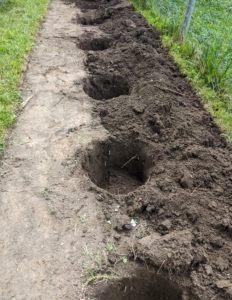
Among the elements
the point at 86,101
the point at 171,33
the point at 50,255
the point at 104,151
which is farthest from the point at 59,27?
the point at 50,255

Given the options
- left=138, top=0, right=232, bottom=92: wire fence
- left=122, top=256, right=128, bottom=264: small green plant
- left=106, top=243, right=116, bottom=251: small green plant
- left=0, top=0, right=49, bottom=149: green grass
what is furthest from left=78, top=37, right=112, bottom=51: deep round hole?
left=122, top=256, right=128, bottom=264: small green plant

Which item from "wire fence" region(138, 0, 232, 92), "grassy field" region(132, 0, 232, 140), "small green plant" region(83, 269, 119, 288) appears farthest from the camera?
"wire fence" region(138, 0, 232, 92)

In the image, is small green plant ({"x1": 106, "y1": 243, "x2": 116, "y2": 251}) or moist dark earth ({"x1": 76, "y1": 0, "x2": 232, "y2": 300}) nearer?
moist dark earth ({"x1": 76, "y1": 0, "x2": 232, "y2": 300})

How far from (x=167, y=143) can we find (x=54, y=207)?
1.62 meters

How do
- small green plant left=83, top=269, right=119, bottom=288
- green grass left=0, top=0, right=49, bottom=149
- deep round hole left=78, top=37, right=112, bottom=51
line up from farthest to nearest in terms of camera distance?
deep round hole left=78, top=37, right=112, bottom=51 → green grass left=0, top=0, right=49, bottom=149 → small green plant left=83, top=269, right=119, bottom=288

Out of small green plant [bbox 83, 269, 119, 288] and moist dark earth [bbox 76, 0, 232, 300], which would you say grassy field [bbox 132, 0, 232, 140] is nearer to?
moist dark earth [bbox 76, 0, 232, 300]

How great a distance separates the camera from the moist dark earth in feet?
8.34

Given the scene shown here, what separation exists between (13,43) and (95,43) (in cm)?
178

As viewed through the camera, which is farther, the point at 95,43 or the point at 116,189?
the point at 95,43

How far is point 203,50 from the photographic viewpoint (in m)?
5.29

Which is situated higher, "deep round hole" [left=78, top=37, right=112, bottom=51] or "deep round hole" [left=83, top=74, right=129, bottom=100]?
"deep round hole" [left=78, top=37, right=112, bottom=51]

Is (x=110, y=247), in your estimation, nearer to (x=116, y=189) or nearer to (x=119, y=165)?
(x=116, y=189)

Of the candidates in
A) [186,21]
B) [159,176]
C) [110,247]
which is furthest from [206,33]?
[110,247]

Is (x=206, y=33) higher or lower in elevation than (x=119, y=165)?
higher
